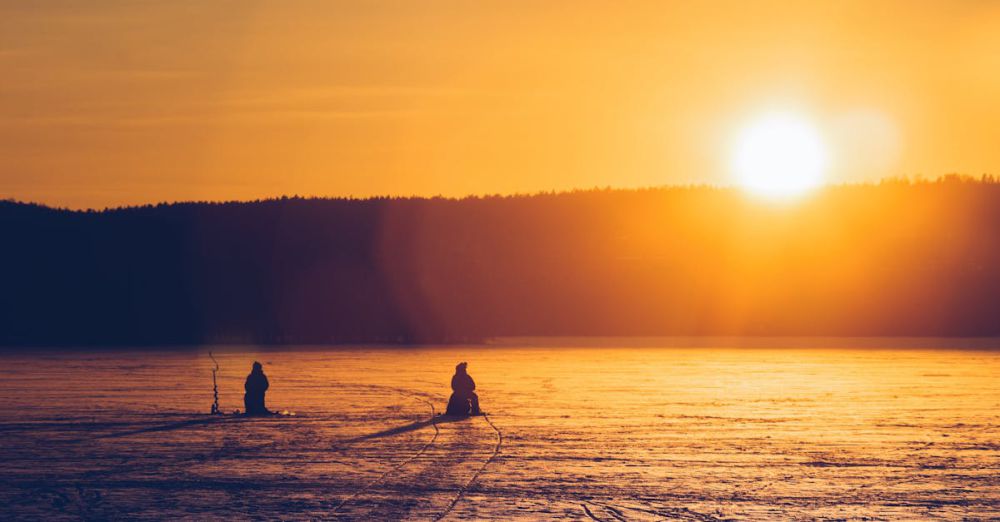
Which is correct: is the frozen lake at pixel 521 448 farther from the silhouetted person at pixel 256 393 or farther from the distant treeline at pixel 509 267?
the distant treeline at pixel 509 267

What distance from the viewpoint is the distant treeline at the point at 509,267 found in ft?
235

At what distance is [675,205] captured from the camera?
85500 mm

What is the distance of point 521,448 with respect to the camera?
1755 centimetres

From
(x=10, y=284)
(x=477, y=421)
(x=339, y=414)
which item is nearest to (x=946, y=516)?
(x=477, y=421)

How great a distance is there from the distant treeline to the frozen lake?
118ft

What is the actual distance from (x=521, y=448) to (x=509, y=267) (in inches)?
2554

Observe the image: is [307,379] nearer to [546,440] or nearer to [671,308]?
[546,440]

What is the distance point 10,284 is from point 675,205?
43.3 m

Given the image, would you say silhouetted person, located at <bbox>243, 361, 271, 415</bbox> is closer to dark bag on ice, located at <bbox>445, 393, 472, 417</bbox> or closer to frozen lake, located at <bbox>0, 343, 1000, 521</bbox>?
frozen lake, located at <bbox>0, 343, 1000, 521</bbox>

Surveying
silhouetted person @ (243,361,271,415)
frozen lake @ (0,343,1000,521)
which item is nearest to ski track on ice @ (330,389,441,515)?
frozen lake @ (0,343,1000,521)

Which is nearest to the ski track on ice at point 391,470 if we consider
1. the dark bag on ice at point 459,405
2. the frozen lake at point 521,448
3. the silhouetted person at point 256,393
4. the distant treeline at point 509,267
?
the frozen lake at point 521,448

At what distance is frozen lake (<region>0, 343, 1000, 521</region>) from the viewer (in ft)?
42.4

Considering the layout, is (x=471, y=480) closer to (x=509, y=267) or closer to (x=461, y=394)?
(x=461, y=394)

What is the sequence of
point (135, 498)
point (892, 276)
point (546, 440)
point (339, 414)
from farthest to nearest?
point (892, 276) < point (339, 414) < point (546, 440) < point (135, 498)
